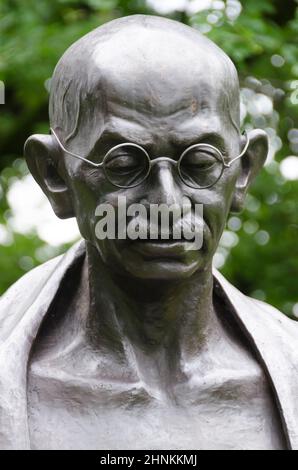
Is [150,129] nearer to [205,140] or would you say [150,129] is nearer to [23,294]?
[205,140]

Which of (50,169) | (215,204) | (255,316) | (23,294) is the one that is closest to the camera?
(215,204)

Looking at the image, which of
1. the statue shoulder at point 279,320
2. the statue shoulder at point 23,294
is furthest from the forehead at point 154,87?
the statue shoulder at point 279,320

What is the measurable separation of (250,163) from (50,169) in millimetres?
765

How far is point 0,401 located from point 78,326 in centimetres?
58

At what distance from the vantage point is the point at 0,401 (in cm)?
604

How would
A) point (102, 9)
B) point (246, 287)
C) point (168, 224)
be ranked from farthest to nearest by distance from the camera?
point (246, 287) → point (102, 9) → point (168, 224)

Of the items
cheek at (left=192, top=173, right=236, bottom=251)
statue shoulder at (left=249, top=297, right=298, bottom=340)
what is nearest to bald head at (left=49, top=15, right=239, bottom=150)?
cheek at (left=192, top=173, right=236, bottom=251)

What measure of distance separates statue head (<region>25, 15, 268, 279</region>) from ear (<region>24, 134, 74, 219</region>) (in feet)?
0.25

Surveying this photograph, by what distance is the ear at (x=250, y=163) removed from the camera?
648 cm

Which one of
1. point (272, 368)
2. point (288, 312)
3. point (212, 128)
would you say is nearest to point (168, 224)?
point (212, 128)

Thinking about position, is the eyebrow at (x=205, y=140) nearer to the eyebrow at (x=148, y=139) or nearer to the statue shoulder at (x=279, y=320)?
the eyebrow at (x=148, y=139)

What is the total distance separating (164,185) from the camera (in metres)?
5.99

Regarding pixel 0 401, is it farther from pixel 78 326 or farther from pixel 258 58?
pixel 258 58

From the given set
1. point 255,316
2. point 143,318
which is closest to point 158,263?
point 143,318
